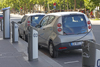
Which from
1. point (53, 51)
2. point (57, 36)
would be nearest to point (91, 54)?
point (57, 36)

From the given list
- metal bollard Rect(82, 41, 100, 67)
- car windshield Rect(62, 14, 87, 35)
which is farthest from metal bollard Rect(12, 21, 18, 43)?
metal bollard Rect(82, 41, 100, 67)

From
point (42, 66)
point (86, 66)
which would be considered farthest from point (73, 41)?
point (86, 66)

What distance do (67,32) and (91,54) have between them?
13.4 ft

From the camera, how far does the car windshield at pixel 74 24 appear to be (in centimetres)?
831

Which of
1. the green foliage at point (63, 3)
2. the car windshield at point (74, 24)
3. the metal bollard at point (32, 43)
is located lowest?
the metal bollard at point (32, 43)

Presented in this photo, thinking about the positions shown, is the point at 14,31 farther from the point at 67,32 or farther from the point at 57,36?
the point at 67,32

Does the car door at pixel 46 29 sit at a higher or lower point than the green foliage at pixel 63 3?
lower

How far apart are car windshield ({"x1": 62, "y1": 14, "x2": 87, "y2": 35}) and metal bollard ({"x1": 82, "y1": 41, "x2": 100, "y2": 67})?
3872 mm

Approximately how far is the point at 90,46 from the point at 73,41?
4.02 metres

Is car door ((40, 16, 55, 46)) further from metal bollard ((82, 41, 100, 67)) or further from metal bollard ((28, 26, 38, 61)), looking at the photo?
metal bollard ((82, 41, 100, 67))

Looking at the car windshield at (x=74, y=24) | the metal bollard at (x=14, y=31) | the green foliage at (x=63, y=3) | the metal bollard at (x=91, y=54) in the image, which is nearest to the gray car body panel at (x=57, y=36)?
the car windshield at (x=74, y=24)

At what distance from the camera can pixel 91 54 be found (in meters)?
4.21

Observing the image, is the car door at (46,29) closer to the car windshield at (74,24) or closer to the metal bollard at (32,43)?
the car windshield at (74,24)

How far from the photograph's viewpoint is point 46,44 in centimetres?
914
